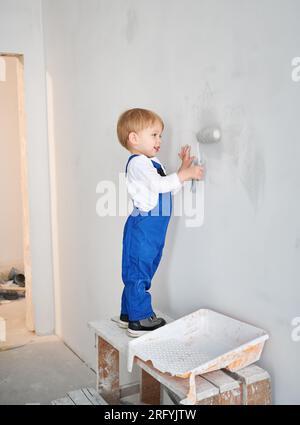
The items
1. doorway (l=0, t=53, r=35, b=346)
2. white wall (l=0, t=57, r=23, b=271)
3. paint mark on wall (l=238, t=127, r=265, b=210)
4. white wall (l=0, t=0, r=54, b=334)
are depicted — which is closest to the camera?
paint mark on wall (l=238, t=127, r=265, b=210)

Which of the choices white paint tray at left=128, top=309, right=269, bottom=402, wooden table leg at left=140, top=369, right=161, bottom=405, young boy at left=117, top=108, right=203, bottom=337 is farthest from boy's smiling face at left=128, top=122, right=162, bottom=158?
wooden table leg at left=140, top=369, right=161, bottom=405

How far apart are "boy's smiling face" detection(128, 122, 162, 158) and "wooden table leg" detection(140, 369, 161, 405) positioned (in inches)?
35.1

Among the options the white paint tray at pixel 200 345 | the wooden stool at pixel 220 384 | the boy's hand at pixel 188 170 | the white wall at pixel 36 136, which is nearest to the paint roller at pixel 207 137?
the boy's hand at pixel 188 170

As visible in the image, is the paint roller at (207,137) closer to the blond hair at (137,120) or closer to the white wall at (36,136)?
the blond hair at (137,120)

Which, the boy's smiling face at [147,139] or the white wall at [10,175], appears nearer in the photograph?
the boy's smiling face at [147,139]

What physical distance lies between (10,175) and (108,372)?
10.2ft

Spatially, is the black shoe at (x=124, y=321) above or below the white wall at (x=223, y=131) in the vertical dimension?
below

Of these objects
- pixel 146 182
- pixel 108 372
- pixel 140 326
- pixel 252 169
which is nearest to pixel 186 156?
pixel 146 182

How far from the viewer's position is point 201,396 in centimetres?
128

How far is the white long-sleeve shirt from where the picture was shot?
5.21 feet

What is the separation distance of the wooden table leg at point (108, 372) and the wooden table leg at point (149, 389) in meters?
0.12

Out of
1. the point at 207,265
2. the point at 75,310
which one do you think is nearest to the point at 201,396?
the point at 207,265

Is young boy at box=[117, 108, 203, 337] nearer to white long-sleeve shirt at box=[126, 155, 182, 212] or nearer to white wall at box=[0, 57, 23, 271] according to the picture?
white long-sleeve shirt at box=[126, 155, 182, 212]

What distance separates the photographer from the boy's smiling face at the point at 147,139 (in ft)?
5.43
